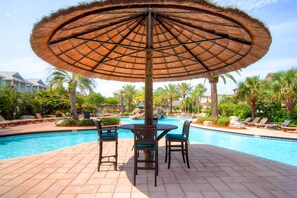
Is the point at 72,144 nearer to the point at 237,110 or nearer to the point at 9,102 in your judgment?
the point at 9,102

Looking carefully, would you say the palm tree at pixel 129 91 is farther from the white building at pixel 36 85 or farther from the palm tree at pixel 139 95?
the white building at pixel 36 85

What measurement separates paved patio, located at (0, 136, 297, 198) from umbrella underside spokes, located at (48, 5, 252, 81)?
100 inches

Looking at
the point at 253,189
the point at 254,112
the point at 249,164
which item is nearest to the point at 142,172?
the point at 253,189

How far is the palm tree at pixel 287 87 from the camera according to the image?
14.7 metres

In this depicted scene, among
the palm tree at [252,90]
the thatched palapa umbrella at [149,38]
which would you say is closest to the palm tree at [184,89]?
the palm tree at [252,90]

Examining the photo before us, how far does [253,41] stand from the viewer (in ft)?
11.7

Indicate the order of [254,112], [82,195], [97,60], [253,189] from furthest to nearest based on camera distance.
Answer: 1. [254,112]
2. [97,60]
3. [253,189]
4. [82,195]

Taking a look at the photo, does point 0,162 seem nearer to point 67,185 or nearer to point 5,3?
point 67,185

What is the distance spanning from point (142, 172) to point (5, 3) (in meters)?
5.38

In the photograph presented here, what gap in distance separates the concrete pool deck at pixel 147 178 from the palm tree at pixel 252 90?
15.9 m

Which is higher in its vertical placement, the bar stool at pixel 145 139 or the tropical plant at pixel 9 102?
the tropical plant at pixel 9 102

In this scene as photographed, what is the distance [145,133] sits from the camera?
3.26 meters

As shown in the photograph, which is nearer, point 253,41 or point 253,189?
point 253,189

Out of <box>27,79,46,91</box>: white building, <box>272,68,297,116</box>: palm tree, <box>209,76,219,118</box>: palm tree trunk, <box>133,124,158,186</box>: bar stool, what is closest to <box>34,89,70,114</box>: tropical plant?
<box>209,76,219,118</box>: palm tree trunk
